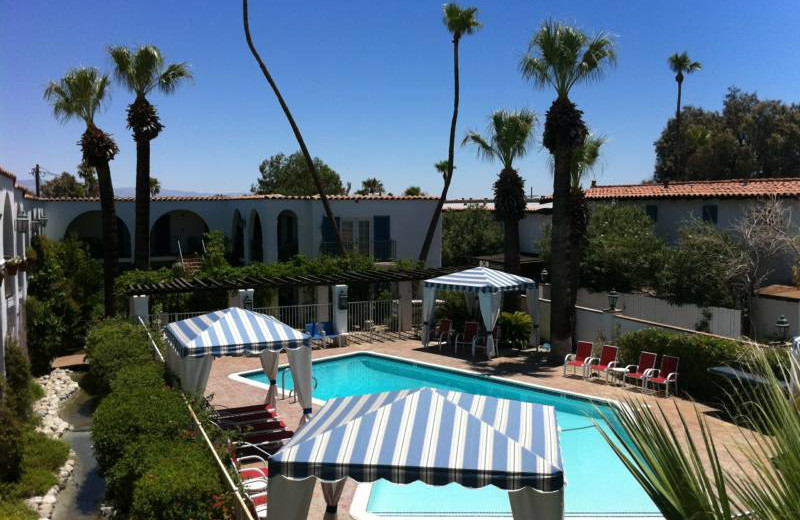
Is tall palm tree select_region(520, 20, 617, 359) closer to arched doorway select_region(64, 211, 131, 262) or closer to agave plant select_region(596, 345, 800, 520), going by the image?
agave plant select_region(596, 345, 800, 520)

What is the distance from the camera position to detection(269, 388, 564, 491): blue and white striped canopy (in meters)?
6.57

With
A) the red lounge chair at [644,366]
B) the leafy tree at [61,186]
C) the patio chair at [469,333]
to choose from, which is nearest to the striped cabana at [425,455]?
the red lounge chair at [644,366]

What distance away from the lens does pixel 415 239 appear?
34688mm

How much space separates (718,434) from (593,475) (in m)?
2.99

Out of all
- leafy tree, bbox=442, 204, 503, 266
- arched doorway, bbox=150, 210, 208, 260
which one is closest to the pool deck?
arched doorway, bbox=150, 210, 208, 260

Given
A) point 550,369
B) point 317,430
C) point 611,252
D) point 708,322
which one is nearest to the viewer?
point 317,430

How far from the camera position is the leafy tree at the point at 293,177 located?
6297 cm

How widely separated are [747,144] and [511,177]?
34.6 m

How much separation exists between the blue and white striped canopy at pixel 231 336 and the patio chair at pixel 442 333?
381 inches

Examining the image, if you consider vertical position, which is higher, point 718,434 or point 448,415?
point 448,415

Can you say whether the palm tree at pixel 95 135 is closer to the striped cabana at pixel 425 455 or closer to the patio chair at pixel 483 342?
the patio chair at pixel 483 342

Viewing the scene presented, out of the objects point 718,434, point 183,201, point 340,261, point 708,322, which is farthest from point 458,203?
point 718,434

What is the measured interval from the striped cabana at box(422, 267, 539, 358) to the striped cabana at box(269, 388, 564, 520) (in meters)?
13.4

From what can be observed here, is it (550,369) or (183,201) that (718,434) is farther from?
(183,201)
